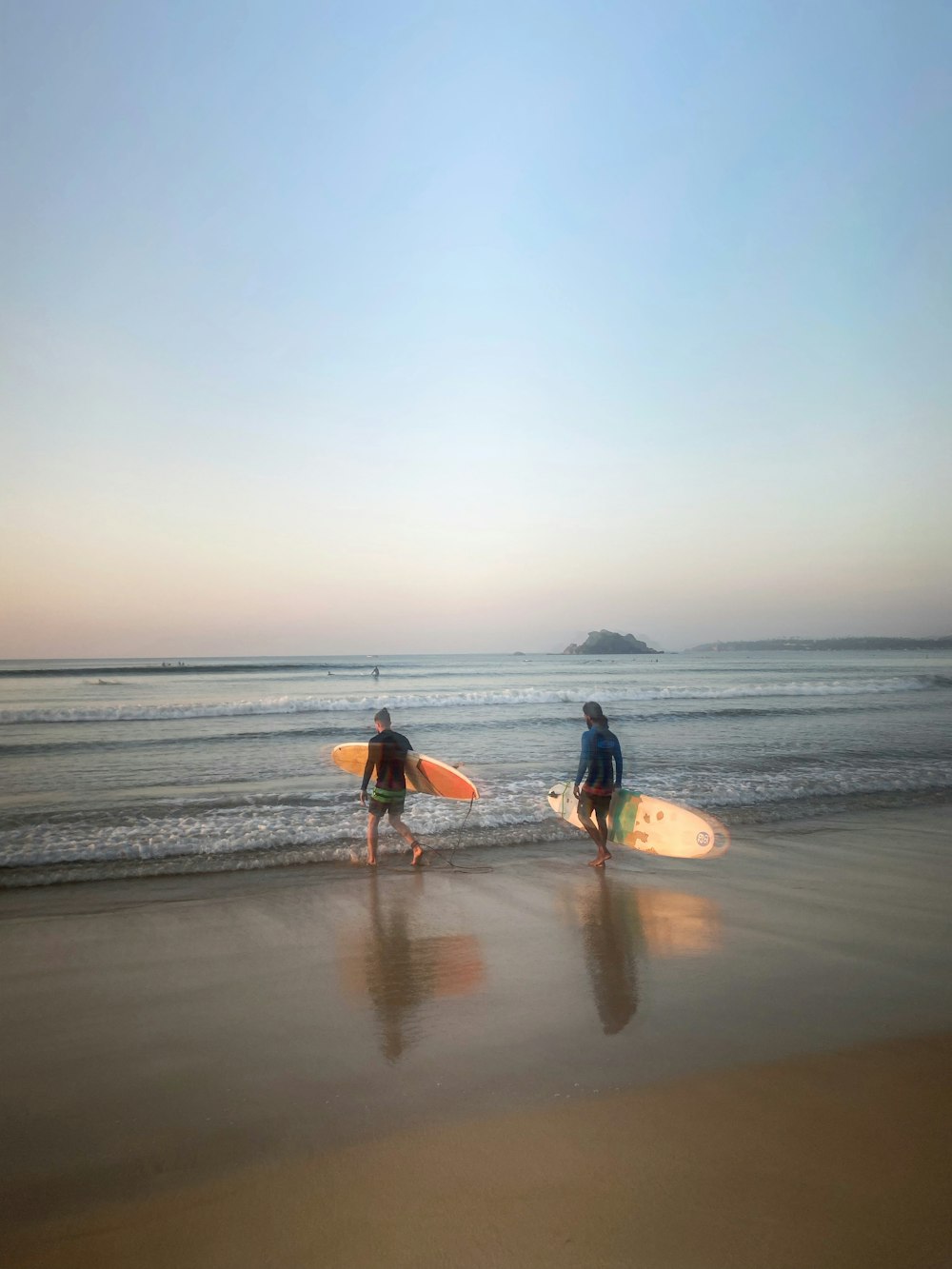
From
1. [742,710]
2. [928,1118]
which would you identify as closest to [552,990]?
[928,1118]

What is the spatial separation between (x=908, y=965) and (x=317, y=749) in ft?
49.2

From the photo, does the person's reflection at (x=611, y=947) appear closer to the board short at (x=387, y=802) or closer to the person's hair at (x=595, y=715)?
the person's hair at (x=595, y=715)

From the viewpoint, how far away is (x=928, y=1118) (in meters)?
3.64

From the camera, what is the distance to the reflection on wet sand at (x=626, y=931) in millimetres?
5230

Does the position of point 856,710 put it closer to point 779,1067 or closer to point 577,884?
point 577,884

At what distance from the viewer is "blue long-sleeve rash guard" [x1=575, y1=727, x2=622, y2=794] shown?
918 cm

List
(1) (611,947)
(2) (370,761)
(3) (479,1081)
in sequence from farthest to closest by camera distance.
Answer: (2) (370,761) < (1) (611,947) < (3) (479,1081)

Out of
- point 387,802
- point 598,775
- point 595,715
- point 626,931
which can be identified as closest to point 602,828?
point 598,775

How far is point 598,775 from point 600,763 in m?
0.18

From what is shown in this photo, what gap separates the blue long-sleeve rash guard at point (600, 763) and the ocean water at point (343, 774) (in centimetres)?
165

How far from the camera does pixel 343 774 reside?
48.9 ft

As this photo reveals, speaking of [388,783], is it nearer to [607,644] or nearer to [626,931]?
[626,931]

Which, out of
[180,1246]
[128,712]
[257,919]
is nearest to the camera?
[180,1246]

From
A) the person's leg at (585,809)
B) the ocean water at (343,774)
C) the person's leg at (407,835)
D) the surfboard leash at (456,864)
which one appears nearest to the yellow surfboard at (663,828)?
the person's leg at (585,809)
